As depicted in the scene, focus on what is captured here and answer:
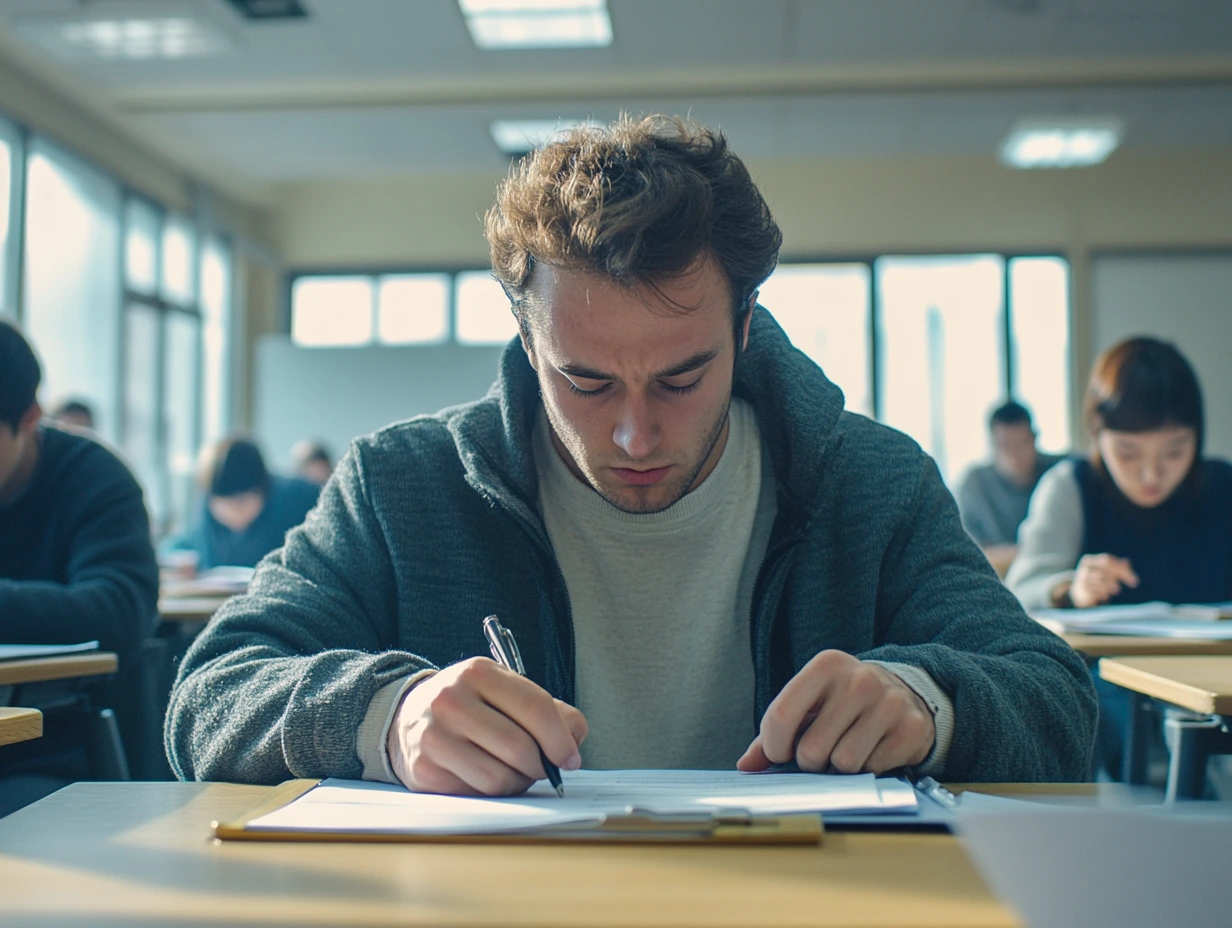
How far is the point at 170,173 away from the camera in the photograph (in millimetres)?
6926

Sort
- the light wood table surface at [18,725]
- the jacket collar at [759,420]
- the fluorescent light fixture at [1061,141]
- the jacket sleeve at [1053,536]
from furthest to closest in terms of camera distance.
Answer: the fluorescent light fixture at [1061,141] < the jacket sleeve at [1053,536] < the jacket collar at [759,420] < the light wood table surface at [18,725]

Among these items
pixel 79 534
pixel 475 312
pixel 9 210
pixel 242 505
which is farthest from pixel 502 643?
pixel 475 312

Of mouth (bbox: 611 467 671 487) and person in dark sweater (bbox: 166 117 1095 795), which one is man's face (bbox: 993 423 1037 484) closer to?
person in dark sweater (bbox: 166 117 1095 795)

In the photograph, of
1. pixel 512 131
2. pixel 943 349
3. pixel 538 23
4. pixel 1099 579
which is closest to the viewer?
pixel 1099 579

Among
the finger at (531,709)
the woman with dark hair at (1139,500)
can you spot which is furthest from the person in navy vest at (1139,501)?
the finger at (531,709)

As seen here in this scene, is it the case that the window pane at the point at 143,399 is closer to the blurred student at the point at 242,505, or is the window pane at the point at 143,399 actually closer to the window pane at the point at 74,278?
the window pane at the point at 74,278

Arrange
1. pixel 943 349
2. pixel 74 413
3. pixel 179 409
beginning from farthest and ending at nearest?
pixel 943 349 < pixel 179 409 < pixel 74 413

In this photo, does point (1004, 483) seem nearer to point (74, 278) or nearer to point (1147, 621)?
point (1147, 621)

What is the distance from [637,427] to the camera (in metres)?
1.13

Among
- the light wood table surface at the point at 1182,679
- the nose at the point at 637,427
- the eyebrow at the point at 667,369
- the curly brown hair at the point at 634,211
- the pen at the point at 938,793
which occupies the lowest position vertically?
the light wood table surface at the point at 1182,679

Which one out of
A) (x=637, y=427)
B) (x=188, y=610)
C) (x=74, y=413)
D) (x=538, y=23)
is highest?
(x=538, y=23)

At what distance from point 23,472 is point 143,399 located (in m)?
4.75

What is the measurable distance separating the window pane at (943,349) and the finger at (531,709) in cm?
672

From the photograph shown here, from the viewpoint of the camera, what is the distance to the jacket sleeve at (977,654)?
3.08ft
